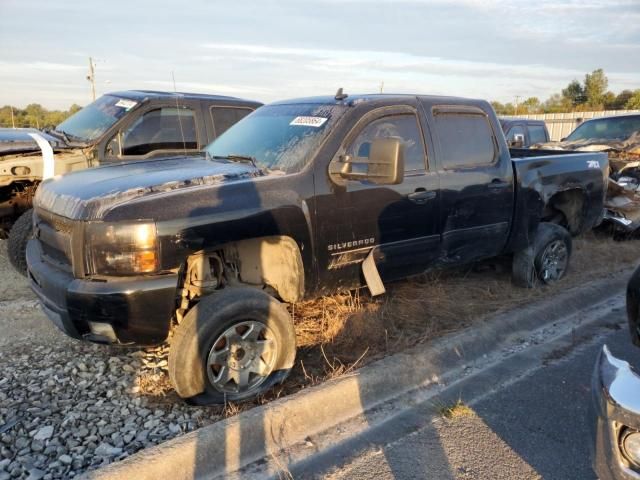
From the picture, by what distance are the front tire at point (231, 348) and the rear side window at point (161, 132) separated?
12.2 feet

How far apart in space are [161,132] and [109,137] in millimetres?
632

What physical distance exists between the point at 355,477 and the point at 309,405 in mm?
563

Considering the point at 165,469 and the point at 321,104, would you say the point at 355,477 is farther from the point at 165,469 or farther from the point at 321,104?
the point at 321,104

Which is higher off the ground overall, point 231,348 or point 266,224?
point 266,224

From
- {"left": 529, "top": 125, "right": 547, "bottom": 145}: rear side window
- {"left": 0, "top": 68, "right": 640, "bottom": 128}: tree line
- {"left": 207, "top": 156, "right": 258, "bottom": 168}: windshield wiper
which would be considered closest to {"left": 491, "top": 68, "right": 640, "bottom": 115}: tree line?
{"left": 0, "top": 68, "right": 640, "bottom": 128}: tree line

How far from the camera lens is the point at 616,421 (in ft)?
6.23

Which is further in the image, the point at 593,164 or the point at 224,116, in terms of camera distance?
the point at 224,116

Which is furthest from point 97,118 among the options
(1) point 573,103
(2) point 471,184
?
(1) point 573,103

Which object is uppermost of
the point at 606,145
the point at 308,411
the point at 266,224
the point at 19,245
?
the point at 606,145

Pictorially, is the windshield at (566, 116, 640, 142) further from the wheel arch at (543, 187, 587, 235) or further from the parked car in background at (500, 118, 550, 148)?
the wheel arch at (543, 187, 587, 235)

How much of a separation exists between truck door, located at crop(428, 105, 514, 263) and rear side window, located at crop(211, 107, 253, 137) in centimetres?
332

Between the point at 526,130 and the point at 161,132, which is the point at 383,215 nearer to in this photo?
the point at 161,132

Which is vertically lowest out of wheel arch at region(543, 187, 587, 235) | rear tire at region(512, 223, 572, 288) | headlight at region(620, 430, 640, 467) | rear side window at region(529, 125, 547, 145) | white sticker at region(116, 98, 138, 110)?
rear tire at region(512, 223, 572, 288)

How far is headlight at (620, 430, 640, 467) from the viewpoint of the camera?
73.7 inches
